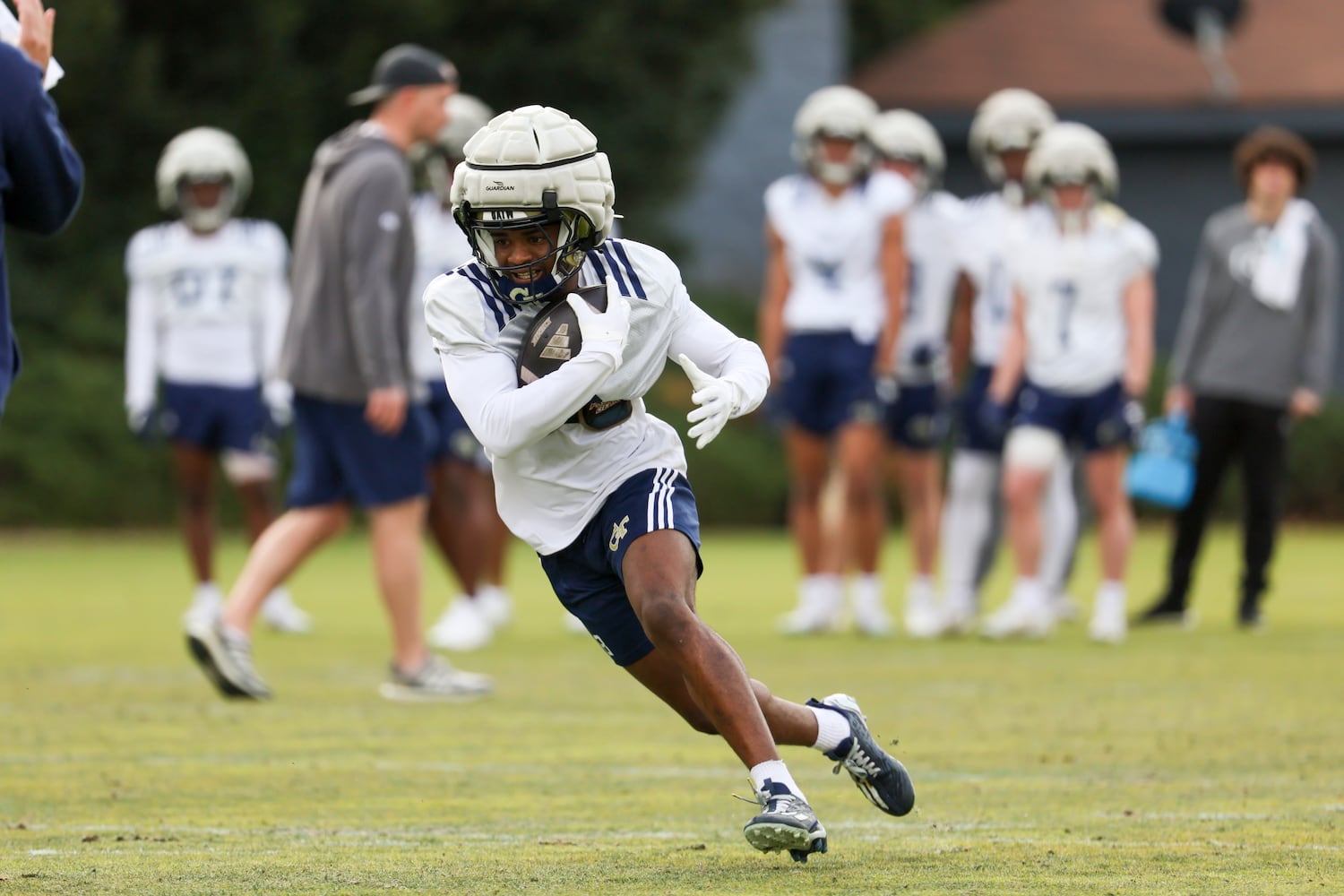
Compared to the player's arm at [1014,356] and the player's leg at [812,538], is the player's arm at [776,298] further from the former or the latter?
the player's arm at [1014,356]

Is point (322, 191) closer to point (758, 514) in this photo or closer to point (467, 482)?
point (467, 482)

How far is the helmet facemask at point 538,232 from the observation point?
5453 millimetres

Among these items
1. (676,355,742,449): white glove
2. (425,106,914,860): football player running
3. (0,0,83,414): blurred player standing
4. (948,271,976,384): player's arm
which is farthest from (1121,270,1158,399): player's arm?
(0,0,83,414): blurred player standing

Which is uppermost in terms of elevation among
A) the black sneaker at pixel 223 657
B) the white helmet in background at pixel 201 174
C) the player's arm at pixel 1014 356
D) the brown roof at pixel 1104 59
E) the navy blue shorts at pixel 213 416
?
the brown roof at pixel 1104 59

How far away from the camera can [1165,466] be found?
12039mm

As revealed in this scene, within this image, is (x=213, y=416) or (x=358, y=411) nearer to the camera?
(x=358, y=411)

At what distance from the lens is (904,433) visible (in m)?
12.8

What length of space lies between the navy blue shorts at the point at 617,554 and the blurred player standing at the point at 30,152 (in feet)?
4.82

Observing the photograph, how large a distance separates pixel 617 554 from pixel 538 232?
81 centimetres

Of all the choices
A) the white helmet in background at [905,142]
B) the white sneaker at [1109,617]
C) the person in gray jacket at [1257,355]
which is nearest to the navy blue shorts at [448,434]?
the white helmet in background at [905,142]

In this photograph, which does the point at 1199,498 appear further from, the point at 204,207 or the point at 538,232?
the point at 538,232

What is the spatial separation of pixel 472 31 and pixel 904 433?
13.3 meters

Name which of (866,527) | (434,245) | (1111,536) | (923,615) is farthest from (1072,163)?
(434,245)

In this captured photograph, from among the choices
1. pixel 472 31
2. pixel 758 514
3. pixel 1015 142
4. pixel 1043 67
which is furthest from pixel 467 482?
pixel 1043 67
